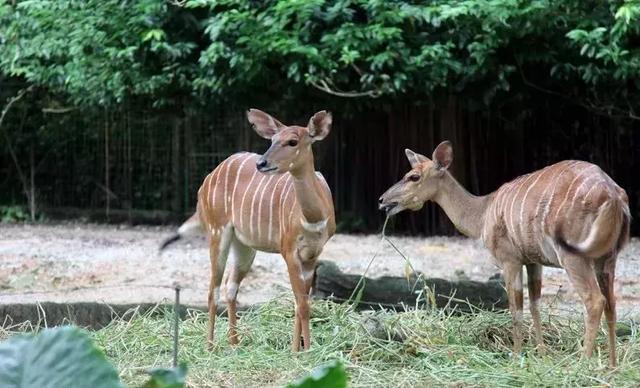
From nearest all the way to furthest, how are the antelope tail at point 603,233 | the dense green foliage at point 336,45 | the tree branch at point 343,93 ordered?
the antelope tail at point 603,233 < the dense green foliage at point 336,45 < the tree branch at point 343,93

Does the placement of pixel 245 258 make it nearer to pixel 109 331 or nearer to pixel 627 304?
pixel 109 331

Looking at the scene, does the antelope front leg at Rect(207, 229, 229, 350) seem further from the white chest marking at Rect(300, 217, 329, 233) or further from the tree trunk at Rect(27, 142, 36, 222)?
the tree trunk at Rect(27, 142, 36, 222)

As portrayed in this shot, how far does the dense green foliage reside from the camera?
8.75 metres

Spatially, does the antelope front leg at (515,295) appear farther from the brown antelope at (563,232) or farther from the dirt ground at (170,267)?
the dirt ground at (170,267)

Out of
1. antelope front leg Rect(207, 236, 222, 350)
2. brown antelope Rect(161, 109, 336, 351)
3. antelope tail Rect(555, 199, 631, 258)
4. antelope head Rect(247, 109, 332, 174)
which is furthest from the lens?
antelope front leg Rect(207, 236, 222, 350)

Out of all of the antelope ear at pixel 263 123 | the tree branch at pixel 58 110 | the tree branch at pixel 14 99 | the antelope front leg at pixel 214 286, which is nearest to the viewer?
the antelope ear at pixel 263 123

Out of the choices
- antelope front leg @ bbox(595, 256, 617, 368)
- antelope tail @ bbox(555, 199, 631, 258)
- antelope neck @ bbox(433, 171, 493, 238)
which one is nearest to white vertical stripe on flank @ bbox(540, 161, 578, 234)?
antelope tail @ bbox(555, 199, 631, 258)

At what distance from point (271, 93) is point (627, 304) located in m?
5.52

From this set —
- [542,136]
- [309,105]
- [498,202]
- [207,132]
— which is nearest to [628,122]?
[542,136]

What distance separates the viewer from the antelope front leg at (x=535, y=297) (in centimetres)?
425

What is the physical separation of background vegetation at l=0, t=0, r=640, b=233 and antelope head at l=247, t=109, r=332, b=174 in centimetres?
434

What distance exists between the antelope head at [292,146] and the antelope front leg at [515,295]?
1.01 metres

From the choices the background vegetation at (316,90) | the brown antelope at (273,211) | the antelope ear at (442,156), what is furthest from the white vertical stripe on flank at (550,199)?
the background vegetation at (316,90)

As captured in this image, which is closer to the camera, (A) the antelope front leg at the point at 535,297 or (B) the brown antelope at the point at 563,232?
(B) the brown antelope at the point at 563,232
